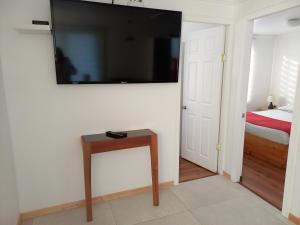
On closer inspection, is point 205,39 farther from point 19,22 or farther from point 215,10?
point 19,22

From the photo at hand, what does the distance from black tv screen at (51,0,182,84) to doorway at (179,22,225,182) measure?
0.80 m

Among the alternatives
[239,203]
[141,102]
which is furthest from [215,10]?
[239,203]

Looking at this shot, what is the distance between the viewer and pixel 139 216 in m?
2.19

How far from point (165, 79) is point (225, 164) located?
153 centimetres

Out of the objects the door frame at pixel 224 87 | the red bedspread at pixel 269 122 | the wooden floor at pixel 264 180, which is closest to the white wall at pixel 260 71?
the red bedspread at pixel 269 122

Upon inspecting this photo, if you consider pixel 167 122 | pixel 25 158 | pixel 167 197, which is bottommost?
pixel 167 197

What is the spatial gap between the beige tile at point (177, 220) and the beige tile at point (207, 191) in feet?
0.56

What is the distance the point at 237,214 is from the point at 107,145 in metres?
1.52

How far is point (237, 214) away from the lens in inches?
87.4

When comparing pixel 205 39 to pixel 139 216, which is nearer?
pixel 139 216

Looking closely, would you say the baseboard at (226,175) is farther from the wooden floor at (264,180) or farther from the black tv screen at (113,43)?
the black tv screen at (113,43)

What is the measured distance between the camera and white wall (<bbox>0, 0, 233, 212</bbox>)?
192 cm

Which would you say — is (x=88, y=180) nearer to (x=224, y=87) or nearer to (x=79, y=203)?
(x=79, y=203)

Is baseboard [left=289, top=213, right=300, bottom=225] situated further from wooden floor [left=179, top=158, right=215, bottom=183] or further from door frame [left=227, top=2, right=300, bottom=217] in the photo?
wooden floor [left=179, top=158, right=215, bottom=183]
